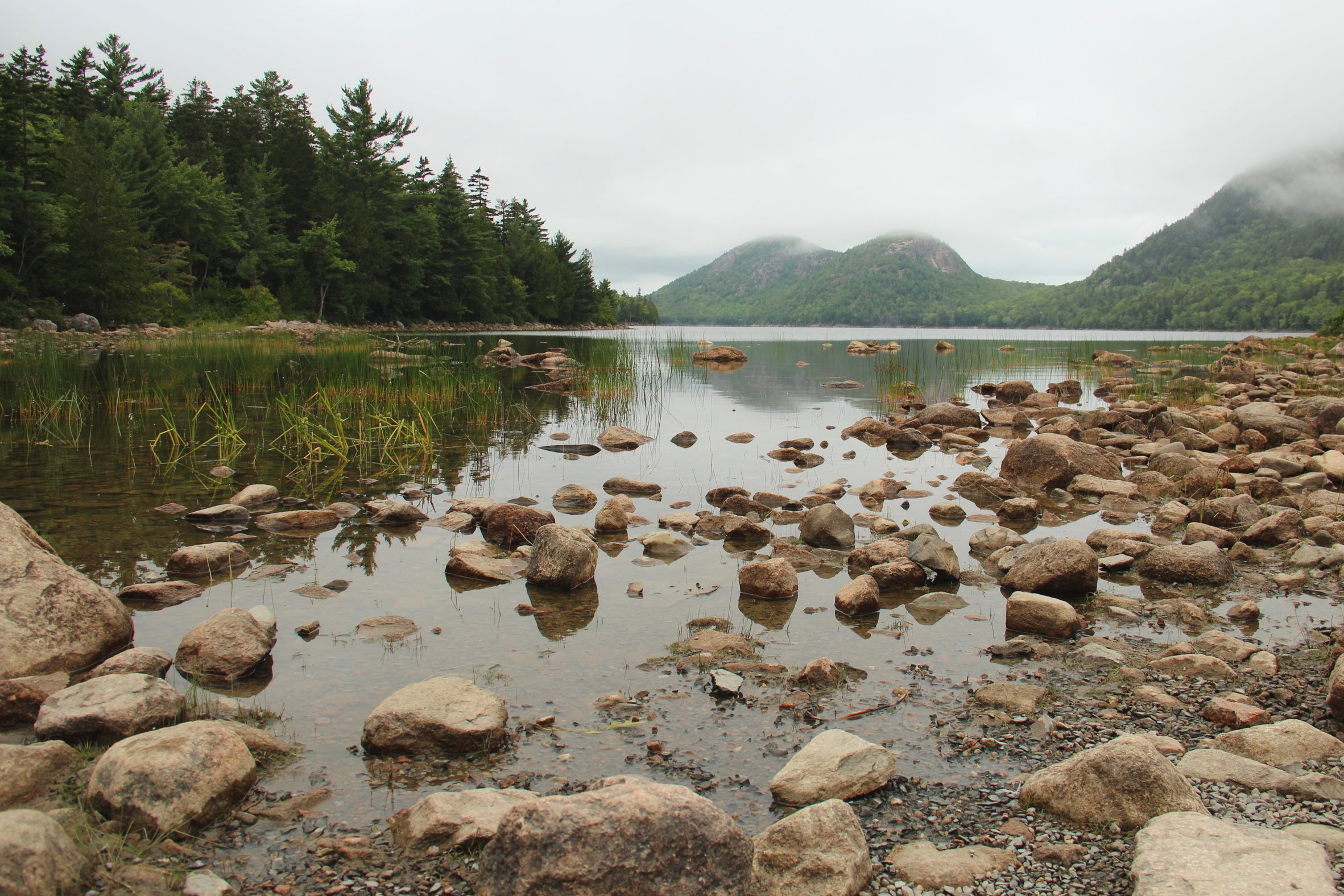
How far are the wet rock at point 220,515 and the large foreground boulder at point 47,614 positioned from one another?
108 inches

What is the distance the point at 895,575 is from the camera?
19.7 feet

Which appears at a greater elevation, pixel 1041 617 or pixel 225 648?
pixel 225 648

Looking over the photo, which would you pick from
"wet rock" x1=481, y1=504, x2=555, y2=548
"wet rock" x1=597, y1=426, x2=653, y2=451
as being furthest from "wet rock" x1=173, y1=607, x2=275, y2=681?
"wet rock" x1=597, y1=426, x2=653, y2=451

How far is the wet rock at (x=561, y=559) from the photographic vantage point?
5871 millimetres

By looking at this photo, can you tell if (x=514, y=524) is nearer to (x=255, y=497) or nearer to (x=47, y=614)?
(x=255, y=497)

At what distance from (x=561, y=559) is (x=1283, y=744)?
4.37m

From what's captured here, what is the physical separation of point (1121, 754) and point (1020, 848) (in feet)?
1.96

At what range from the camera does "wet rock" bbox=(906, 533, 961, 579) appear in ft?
20.2

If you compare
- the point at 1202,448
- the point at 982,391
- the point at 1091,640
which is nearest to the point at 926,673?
the point at 1091,640

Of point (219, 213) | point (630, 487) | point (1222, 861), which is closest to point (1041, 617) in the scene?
point (1222, 861)

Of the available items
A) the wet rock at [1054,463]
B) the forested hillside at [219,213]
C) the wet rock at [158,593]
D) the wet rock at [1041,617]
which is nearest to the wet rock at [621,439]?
the wet rock at [1054,463]

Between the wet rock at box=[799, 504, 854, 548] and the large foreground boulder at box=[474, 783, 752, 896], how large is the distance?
4741mm

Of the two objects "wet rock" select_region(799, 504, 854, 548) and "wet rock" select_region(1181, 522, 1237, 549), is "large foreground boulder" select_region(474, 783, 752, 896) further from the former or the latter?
"wet rock" select_region(1181, 522, 1237, 549)

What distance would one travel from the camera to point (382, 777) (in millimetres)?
3395
